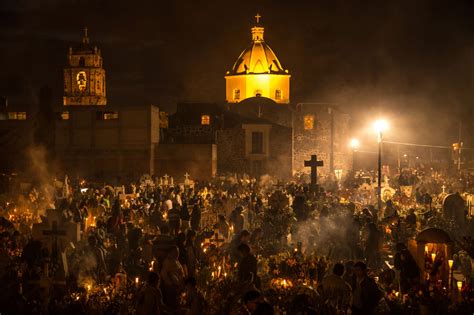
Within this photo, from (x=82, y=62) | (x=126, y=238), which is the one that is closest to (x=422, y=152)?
(x=82, y=62)

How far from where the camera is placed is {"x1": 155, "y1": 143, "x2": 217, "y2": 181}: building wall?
42844 mm

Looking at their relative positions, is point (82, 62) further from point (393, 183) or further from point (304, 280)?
point (304, 280)

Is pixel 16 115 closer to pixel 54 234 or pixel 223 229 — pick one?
pixel 223 229

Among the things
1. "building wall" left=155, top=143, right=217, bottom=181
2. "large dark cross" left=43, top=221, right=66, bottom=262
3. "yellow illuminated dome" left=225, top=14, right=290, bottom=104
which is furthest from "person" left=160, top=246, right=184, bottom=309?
"yellow illuminated dome" left=225, top=14, right=290, bottom=104

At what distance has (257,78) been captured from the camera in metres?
55.0

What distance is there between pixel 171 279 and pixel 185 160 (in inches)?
1284

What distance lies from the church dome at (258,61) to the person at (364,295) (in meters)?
46.3

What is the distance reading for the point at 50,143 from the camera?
4519 centimetres

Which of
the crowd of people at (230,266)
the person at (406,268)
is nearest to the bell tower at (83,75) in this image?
the crowd of people at (230,266)

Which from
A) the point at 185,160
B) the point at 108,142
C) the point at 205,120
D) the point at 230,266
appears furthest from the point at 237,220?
the point at 205,120

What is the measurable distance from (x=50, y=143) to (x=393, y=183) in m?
22.6

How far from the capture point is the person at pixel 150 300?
9.20m

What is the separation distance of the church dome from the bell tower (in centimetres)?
1671

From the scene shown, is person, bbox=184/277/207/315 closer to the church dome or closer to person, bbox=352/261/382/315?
person, bbox=352/261/382/315
